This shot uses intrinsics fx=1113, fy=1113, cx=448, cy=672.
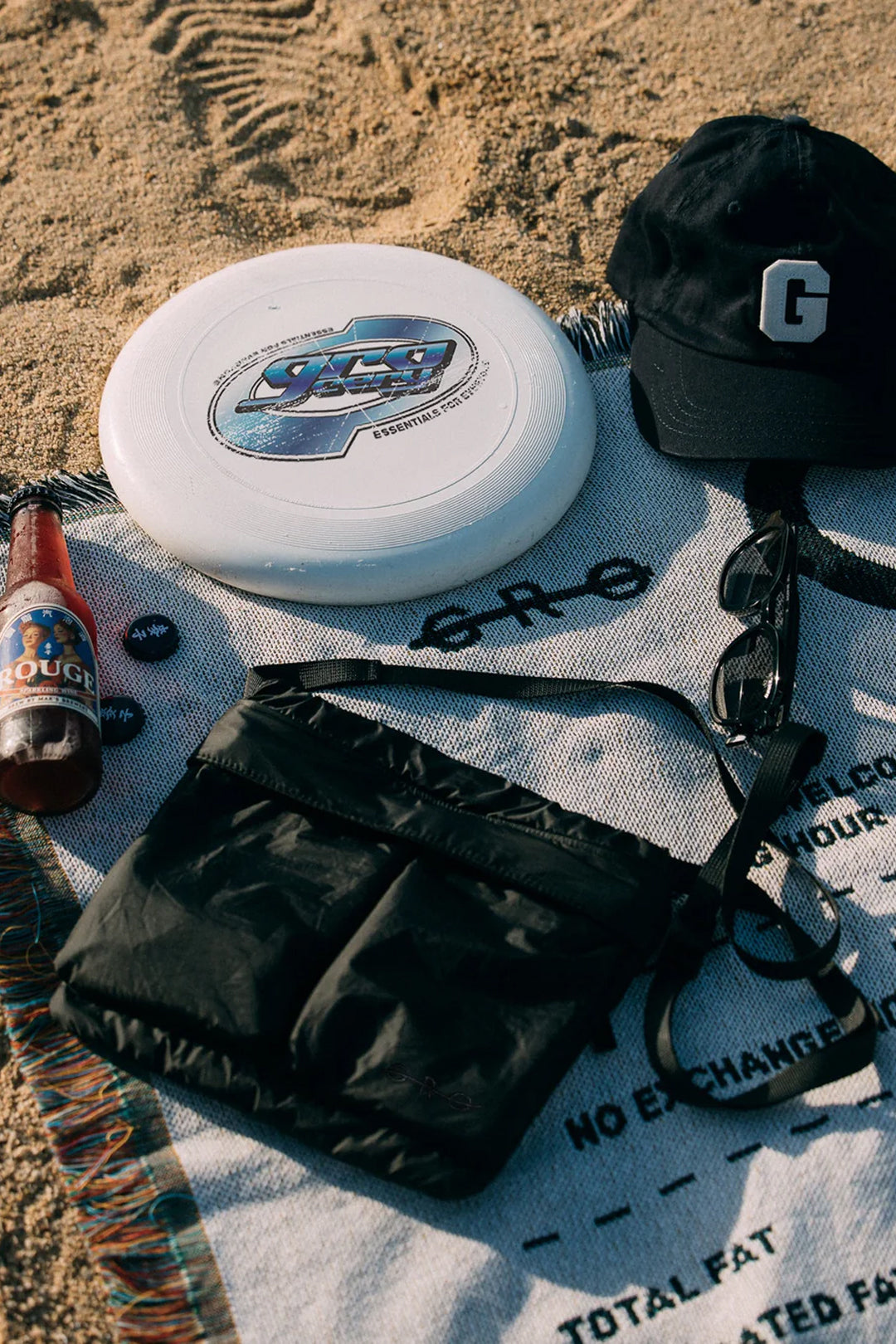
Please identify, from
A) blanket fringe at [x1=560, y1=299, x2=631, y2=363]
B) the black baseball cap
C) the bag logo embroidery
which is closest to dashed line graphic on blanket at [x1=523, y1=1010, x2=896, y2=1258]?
the bag logo embroidery

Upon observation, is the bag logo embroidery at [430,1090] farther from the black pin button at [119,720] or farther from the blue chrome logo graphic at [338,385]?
the blue chrome logo graphic at [338,385]

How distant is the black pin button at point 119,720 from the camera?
1.54m

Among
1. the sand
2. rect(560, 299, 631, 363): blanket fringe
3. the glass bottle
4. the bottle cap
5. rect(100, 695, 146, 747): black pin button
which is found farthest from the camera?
the sand

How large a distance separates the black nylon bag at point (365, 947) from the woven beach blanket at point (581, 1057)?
0.24 feet

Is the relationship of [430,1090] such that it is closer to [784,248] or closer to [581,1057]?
[581,1057]

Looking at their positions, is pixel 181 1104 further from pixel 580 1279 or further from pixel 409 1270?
pixel 580 1279

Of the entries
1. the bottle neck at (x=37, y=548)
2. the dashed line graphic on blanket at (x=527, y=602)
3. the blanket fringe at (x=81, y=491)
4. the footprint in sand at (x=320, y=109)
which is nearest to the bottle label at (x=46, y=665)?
the bottle neck at (x=37, y=548)

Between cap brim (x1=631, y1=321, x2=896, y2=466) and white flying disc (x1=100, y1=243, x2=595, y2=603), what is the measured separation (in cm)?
17

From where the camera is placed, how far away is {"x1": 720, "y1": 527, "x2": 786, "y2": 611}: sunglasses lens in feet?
5.50

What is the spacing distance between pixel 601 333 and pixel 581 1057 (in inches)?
52.7

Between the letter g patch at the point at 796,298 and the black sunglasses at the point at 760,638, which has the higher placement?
the letter g patch at the point at 796,298

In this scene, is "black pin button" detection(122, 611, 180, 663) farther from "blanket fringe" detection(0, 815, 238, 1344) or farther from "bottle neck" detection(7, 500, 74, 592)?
"blanket fringe" detection(0, 815, 238, 1344)

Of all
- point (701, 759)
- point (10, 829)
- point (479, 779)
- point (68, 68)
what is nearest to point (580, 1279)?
point (479, 779)

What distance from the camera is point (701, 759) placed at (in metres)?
1.57
